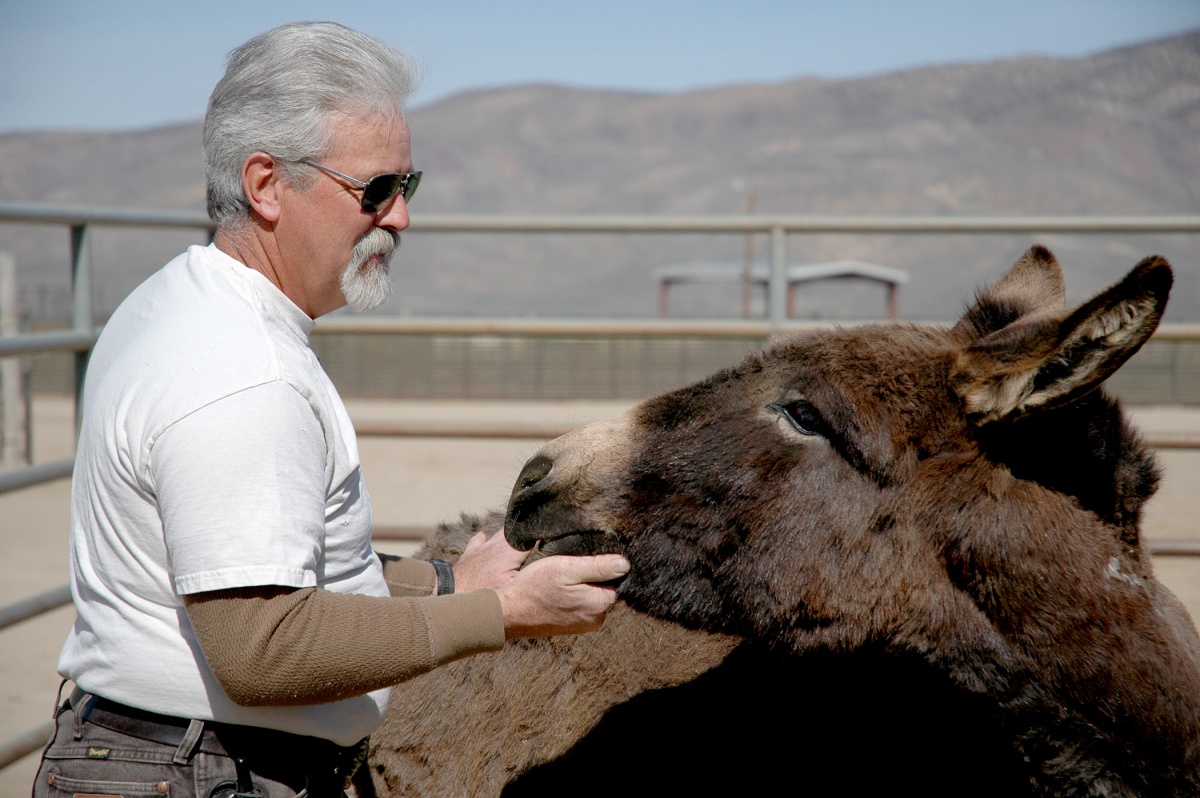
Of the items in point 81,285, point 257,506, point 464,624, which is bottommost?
point 464,624

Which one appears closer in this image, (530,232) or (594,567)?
(594,567)

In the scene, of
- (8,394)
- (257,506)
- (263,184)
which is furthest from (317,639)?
(8,394)

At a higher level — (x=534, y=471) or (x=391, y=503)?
(x=534, y=471)

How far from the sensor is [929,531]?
6.33 feet

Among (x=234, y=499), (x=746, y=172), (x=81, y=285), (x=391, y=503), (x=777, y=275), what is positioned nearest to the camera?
(x=234, y=499)

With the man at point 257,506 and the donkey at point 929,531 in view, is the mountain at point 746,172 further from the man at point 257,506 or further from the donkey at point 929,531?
the man at point 257,506

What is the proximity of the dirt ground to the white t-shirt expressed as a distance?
1.12 m

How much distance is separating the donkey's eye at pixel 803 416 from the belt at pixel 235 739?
1.08m

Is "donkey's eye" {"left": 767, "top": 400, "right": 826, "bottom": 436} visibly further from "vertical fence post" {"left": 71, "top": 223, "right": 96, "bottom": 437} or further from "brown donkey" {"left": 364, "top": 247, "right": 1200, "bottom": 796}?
"vertical fence post" {"left": 71, "top": 223, "right": 96, "bottom": 437}

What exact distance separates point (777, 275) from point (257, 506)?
11.5ft

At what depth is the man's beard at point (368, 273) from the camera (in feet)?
6.46

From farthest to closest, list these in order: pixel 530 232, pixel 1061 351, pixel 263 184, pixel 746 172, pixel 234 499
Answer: pixel 746 172 < pixel 530 232 < pixel 263 184 < pixel 1061 351 < pixel 234 499

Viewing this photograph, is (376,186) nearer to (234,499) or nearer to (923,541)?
(234,499)

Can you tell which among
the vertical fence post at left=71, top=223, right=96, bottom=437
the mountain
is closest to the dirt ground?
the vertical fence post at left=71, top=223, right=96, bottom=437
